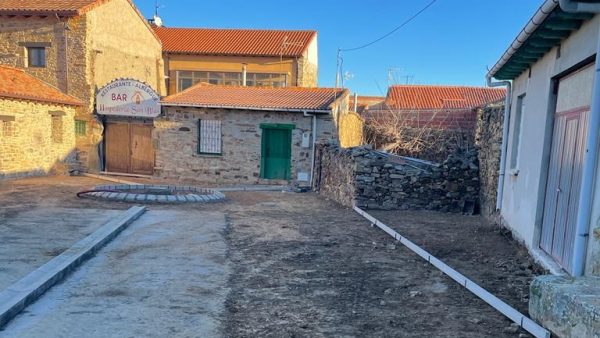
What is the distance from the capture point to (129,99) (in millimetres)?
16984

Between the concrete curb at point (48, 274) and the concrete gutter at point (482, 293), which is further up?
the concrete gutter at point (482, 293)

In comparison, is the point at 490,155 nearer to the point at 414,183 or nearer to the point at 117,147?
the point at 414,183

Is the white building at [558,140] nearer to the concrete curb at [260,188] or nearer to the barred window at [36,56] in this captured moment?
the concrete curb at [260,188]

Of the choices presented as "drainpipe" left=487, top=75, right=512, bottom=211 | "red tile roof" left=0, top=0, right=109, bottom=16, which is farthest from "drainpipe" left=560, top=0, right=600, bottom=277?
"red tile roof" left=0, top=0, right=109, bottom=16

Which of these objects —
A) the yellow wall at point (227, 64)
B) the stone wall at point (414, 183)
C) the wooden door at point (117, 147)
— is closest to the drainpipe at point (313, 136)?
the stone wall at point (414, 183)

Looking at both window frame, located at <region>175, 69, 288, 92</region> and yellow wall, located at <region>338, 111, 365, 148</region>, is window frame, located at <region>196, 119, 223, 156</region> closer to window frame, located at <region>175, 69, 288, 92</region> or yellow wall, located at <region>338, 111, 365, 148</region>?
yellow wall, located at <region>338, 111, 365, 148</region>

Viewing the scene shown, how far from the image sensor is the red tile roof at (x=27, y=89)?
14.0 meters

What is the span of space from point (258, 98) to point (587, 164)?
1423 centimetres

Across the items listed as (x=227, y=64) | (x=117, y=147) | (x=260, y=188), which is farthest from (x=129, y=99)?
(x=227, y=64)

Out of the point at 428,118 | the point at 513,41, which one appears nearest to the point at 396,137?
the point at 428,118

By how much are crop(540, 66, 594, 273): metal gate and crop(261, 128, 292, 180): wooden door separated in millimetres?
11204

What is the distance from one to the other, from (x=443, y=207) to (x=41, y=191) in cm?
1016

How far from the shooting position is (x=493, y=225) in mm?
8523

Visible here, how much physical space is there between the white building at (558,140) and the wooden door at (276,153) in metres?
9.51
